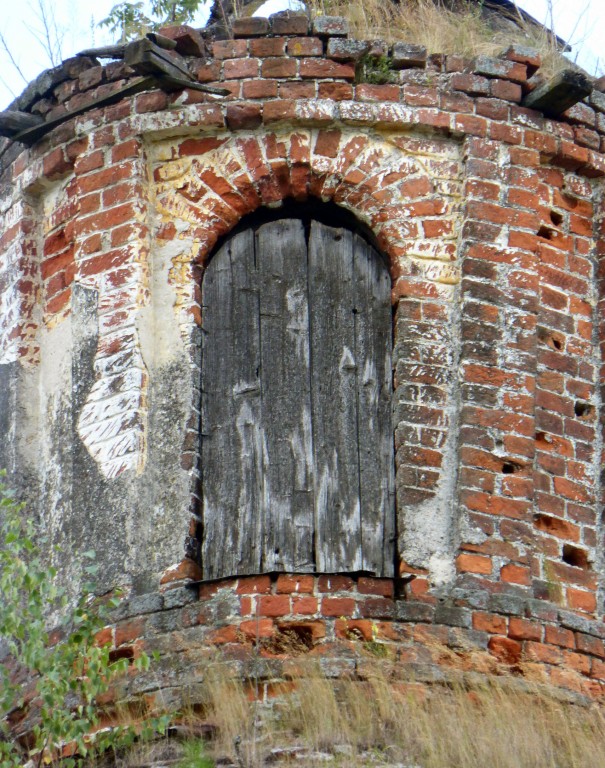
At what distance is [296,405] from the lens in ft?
34.2

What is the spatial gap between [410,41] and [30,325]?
2304 millimetres

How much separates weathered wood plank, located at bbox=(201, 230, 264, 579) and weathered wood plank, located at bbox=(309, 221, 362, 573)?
0.88 ft

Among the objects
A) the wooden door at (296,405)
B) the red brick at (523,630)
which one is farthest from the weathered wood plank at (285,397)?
the red brick at (523,630)

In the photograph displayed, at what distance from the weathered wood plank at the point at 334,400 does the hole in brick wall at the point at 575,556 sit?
98cm

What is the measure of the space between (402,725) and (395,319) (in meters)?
2.13

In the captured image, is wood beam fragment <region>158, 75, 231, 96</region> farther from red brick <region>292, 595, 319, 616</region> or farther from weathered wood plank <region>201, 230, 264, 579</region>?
red brick <region>292, 595, 319, 616</region>

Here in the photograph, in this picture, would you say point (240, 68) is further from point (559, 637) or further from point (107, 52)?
point (559, 637)

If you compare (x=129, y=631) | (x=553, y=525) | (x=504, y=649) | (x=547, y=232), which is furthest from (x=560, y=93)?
(x=129, y=631)

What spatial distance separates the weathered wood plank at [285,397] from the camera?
400 inches

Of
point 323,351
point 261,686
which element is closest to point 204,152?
point 323,351

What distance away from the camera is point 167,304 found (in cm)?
1059

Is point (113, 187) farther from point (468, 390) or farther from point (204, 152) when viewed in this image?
point (468, 390)

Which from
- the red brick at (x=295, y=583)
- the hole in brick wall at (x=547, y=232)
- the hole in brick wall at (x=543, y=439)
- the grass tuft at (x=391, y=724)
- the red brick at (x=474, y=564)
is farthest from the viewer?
the hole in brick wall at (x=547, y=232)

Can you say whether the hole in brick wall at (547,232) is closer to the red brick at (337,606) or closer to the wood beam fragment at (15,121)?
the red brick at (337,606)
